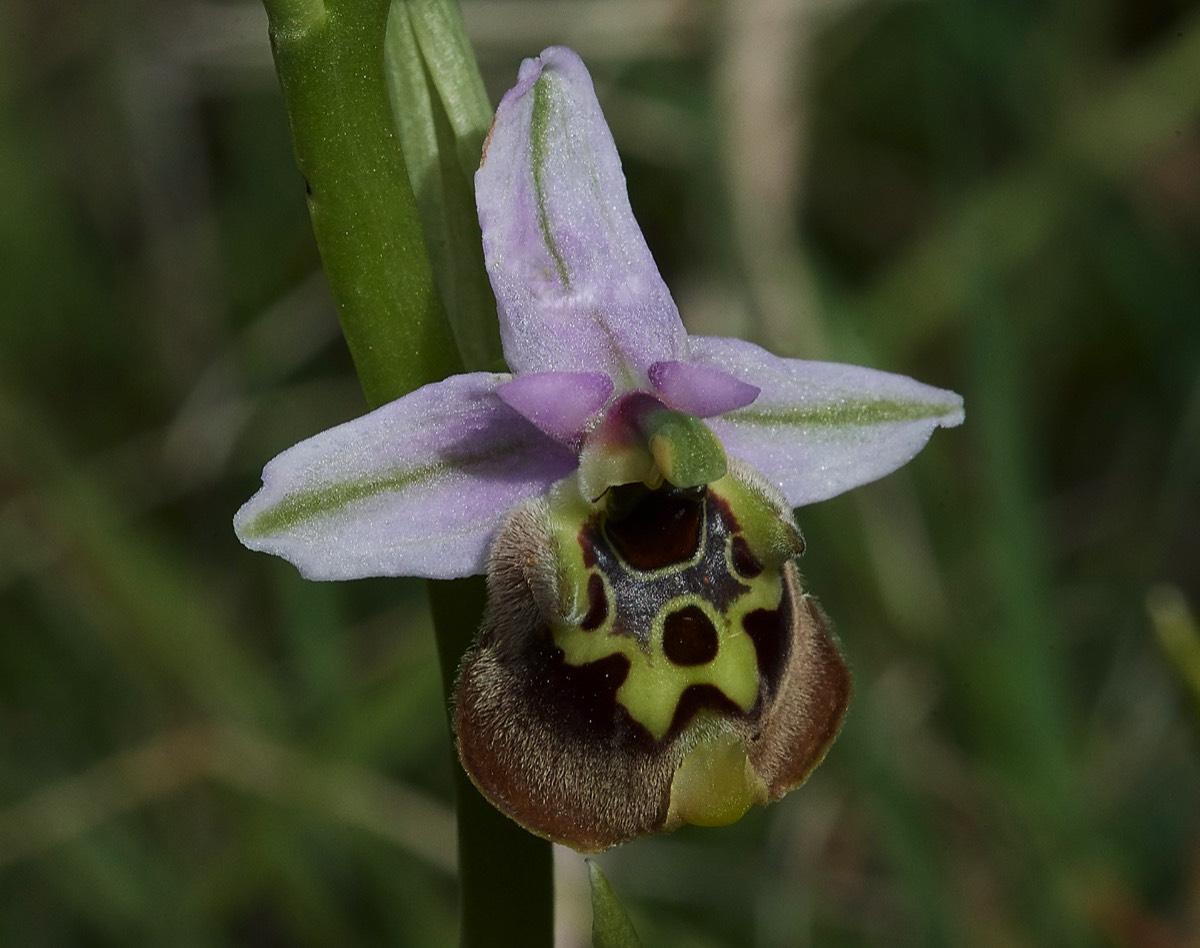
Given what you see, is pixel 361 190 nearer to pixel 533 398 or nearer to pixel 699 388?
pixel 533 398

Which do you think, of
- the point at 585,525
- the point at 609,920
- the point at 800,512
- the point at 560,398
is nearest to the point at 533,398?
the point at 560,398

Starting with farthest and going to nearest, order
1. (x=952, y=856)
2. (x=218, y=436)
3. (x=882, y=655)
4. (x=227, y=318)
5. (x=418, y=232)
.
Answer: (x=227, y=318) < (x=218, y=436) < (x=882, y=655) < (x=952, y=856) < (x=418, y=232)

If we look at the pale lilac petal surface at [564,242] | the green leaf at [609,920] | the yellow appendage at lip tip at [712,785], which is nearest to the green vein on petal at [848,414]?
the pale lilac petal surface at [564,242]

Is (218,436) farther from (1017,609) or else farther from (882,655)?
(1017,609)

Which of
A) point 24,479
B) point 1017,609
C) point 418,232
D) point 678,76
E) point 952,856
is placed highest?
point 418,232

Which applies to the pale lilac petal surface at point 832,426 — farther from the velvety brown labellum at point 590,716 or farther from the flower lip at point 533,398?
the velvety brown labellum at point 590,716

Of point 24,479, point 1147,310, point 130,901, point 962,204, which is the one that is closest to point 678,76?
point 962,204
